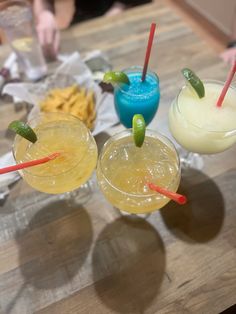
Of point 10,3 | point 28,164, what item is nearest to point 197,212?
point 28,164

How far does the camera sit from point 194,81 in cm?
83

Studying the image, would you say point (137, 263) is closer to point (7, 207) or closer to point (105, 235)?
point (105, 235)

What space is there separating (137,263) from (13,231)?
1.12 ft

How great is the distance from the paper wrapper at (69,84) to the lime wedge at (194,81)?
32 cm

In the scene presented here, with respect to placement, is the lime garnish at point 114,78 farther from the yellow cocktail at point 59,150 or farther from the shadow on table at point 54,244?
the shadow on table at point 54,244

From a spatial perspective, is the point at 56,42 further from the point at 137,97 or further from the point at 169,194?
the point at 169,194

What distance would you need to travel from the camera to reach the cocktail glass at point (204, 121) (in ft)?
2.69

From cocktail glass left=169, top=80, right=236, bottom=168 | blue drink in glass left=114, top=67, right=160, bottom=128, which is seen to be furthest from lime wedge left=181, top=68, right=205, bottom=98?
blue drink in glass left=114, top=67, right=160, bottom=128

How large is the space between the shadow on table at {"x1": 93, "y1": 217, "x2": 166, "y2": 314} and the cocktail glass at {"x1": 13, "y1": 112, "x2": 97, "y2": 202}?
173 millimetres

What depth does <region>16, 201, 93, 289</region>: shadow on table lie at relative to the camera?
0.79 m

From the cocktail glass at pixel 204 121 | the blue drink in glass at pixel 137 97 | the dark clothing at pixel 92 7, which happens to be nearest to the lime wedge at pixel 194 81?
the cocktail glass at pixel 204 121

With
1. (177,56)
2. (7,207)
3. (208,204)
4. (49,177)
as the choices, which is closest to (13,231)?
(7,207)

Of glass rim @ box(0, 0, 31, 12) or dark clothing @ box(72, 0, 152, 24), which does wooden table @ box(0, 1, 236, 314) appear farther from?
dark clothing @ box(72, 0, 152, 24)

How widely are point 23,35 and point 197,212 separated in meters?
0.97
